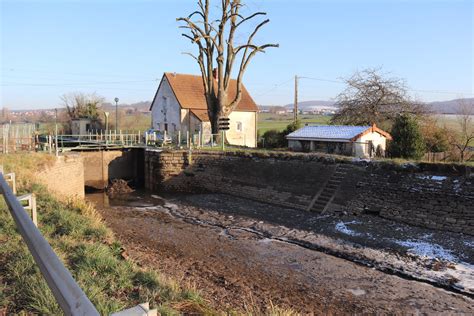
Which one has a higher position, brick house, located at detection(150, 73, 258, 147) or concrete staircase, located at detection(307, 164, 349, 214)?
brick house, located at detection(150, 73, 258, 147)

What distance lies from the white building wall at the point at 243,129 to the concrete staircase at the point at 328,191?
17.3 m

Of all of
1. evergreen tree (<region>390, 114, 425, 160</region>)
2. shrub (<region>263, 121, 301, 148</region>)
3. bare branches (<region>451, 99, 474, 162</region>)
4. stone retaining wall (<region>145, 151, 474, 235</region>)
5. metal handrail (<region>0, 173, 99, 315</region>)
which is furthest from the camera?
shrub (<region>263, 121, 301, 148</region>)

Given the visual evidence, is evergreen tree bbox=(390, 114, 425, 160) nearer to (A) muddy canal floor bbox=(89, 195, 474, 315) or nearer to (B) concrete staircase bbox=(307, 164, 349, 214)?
(B) concrete staircase bbox=(307, 164, 349, 214)

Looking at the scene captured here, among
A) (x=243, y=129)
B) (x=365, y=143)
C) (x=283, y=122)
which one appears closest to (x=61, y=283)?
(x=365, y=143)

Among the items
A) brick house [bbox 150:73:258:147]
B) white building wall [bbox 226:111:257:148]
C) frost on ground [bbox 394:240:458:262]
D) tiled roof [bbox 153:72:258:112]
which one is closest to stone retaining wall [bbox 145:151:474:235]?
frost on ground [bbox 394:240:458:262]

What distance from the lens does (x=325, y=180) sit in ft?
62.6

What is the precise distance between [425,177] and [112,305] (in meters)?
14.6

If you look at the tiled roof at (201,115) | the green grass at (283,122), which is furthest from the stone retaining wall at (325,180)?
the green grass at (283,122)

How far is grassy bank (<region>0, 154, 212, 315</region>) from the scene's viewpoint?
15.2 ft

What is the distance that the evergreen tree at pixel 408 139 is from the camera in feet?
68.4

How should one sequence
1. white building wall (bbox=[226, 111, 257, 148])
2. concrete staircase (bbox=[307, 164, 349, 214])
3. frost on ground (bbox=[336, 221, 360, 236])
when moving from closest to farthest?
1. frost on ground (bbox=[336, 221, 360, 236])
2. concrete staircase (bbox=[307, 164, 349, 214])
3. white building wall (bbox=[226, 111, 257, 148])

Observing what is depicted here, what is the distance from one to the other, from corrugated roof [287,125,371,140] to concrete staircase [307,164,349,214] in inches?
162

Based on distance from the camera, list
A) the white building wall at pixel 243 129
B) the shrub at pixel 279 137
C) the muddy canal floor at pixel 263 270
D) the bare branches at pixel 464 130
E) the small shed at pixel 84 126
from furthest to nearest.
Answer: the small shed at pixel 84 126 → the white building wall at pixel 243 129 → the shrub at pixel 279 137 → the bare branches at pixel 464 130 → the muddy canal floor at pixel 263 270

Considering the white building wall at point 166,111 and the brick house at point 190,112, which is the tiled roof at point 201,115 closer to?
the brick house at point 190,112
